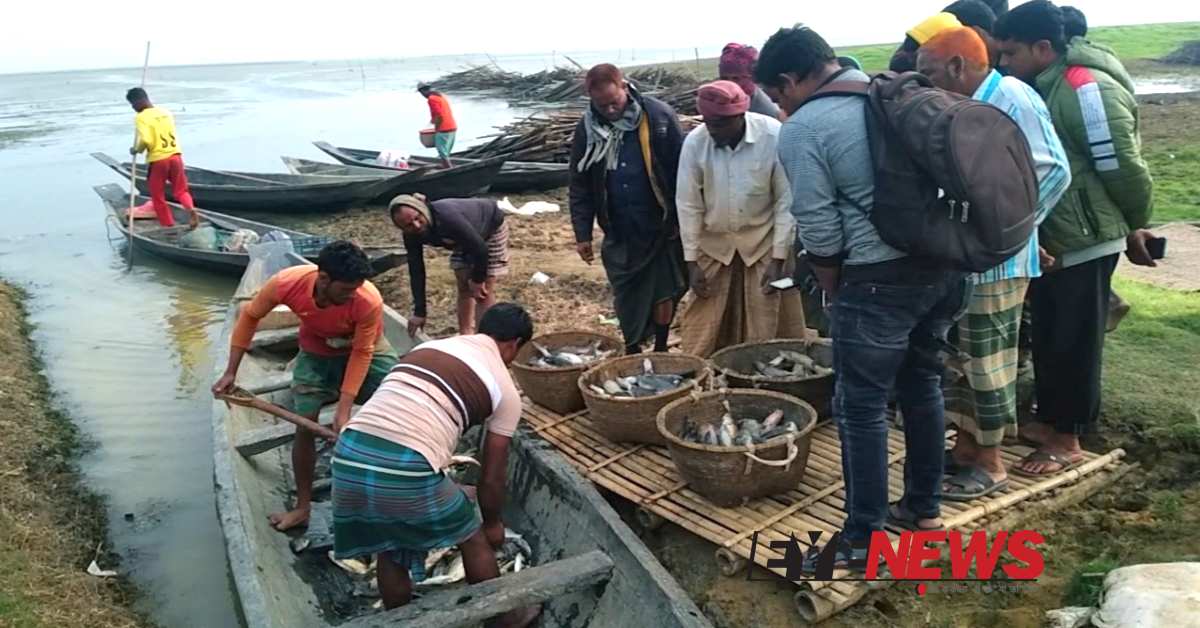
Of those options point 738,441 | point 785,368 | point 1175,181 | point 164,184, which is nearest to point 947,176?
point 738,441

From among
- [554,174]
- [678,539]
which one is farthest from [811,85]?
[554,174]

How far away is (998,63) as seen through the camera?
3.94m

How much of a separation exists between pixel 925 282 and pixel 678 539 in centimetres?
180

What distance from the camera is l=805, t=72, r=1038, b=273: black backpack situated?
2543 millimetres

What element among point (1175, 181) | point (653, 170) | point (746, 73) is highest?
point (746, 73)

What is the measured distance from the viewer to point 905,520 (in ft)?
11.4

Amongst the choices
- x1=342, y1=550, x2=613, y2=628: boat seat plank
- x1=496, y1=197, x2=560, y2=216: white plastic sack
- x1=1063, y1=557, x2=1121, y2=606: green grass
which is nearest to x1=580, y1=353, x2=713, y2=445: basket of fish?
x1=342, y1=550, x2=613, y2=628: boat seat plank

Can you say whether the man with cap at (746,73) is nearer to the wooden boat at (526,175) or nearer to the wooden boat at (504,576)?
the wooden boat at (504,576)

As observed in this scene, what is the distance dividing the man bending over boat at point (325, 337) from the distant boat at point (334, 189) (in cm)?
878

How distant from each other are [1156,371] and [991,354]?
2.26m

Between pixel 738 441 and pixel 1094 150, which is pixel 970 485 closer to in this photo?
pixel 738 441

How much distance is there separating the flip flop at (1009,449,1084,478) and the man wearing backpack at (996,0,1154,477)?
0.01 m

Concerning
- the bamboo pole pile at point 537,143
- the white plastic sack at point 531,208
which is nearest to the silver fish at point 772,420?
the white plastic sack at point 531,208

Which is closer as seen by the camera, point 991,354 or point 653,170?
point 991,354
